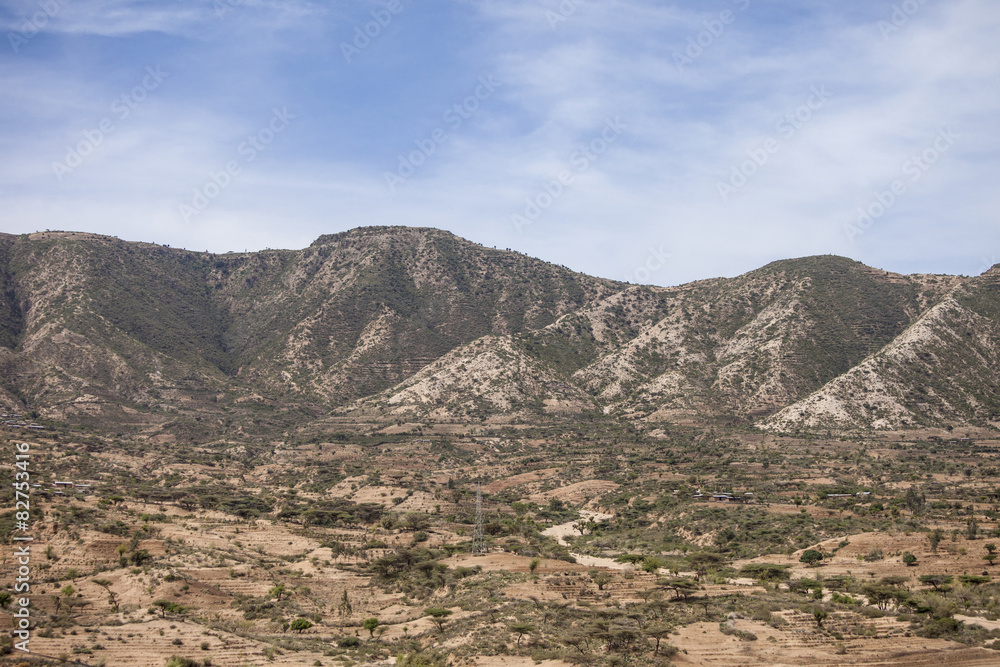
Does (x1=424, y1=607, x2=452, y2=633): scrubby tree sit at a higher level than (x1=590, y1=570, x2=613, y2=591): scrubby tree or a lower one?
lower

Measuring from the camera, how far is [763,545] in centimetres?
6025

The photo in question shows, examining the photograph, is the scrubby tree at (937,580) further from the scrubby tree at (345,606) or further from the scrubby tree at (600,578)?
the scrubby tree at (345,606)

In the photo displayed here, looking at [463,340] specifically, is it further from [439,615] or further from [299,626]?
[439,615]

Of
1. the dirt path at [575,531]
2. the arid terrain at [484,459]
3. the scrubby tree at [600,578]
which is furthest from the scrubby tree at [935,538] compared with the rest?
the scrubby tree at [600,578]

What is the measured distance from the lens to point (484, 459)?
4267 inches

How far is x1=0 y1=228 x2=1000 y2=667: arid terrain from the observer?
3859cm

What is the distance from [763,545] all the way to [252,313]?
143m

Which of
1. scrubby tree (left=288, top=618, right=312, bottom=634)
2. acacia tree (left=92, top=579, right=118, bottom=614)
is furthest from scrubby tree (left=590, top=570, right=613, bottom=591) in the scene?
acacia tree (left=92, top=579, right=118, bottom=614)

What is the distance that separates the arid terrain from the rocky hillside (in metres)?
0.64

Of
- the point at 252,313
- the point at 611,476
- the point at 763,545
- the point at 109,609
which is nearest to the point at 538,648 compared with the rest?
the point at 109,609

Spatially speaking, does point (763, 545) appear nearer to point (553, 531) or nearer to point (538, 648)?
point (553, 531)

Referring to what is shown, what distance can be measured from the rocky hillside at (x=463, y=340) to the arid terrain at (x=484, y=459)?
2.09 feet

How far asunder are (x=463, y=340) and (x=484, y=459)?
191ft

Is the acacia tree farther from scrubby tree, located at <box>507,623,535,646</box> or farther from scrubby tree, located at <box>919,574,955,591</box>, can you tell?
scrubby tree, located at <box>919,574,955,591</box>
